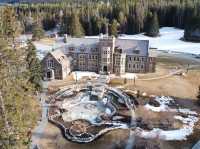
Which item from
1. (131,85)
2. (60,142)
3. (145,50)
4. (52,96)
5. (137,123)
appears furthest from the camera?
(145,50)

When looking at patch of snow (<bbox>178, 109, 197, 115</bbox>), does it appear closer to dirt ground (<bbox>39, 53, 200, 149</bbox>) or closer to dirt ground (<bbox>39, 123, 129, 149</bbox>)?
dirt ground (<bbox>39, 53, 200, 149</bbox>)

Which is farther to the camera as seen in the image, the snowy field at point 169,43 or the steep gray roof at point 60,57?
the snowy field at point 169,43

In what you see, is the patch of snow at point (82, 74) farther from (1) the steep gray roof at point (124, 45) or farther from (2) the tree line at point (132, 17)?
(2) the tree line at point (132, 17)

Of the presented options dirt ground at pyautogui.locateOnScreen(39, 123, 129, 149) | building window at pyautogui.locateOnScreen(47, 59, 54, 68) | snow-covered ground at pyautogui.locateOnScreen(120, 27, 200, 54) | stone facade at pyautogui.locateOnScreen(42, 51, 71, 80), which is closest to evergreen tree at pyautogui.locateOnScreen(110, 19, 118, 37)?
snow-covered ground at pyautogui.locateOnScreen(120, 27, 200, 54)

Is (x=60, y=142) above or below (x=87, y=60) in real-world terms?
below

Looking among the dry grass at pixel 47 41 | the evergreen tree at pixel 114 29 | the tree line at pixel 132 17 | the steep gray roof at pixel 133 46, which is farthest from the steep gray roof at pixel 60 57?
the evergreen tree at pixel 114 29

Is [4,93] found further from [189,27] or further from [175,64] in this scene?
[189,27]

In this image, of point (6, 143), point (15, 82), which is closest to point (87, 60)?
point (15, 82)
